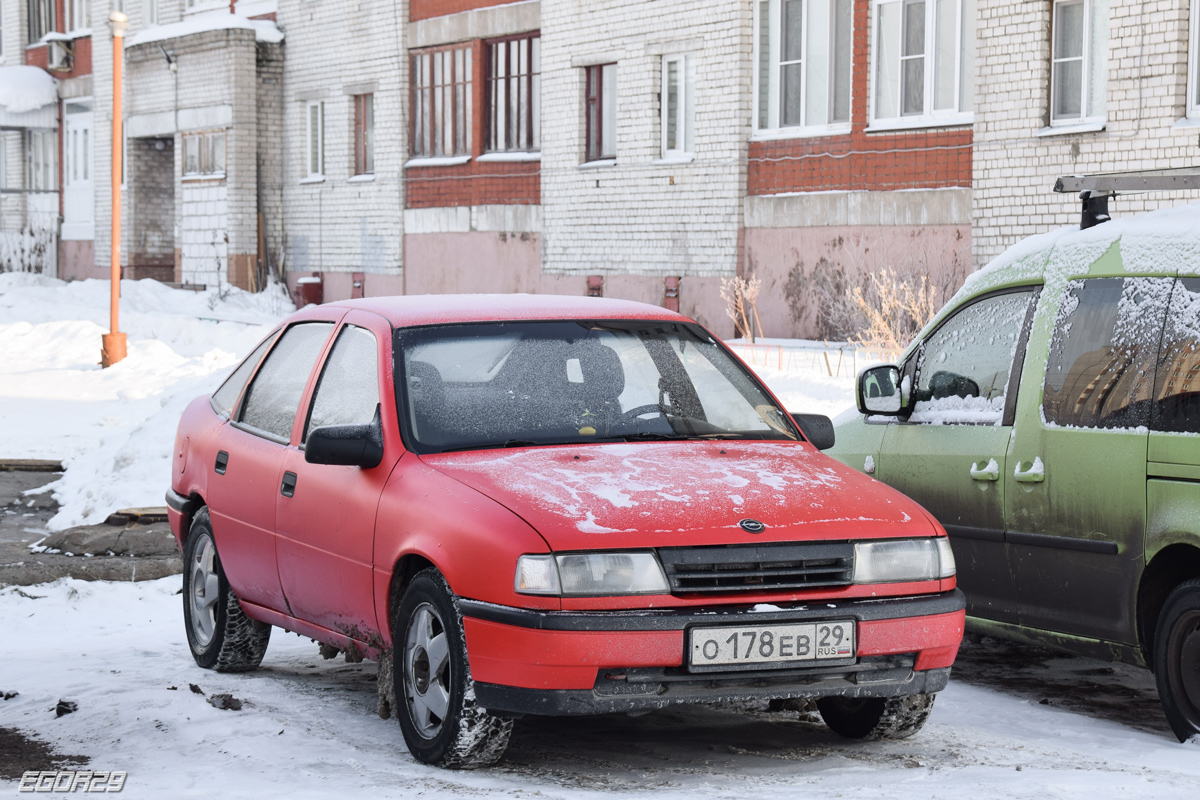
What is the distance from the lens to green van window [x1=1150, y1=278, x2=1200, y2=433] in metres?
5.50

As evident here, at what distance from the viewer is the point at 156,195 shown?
37562mm

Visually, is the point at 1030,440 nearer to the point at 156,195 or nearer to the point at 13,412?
the point at 13,412

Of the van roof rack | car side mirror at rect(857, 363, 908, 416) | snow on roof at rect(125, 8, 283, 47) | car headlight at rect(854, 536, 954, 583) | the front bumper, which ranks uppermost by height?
snow on roof at rect(125, 8, 283, 47)

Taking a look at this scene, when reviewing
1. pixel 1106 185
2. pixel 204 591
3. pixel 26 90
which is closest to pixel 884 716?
pixel 1106 185

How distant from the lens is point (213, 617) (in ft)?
23.1

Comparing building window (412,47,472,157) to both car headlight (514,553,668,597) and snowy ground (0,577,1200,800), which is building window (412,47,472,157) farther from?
car headlight (514,553,668,597)

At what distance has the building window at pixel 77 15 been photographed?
1596 inches

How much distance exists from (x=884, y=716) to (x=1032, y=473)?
3.79 ft

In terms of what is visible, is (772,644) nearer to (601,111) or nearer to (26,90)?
(601,111)

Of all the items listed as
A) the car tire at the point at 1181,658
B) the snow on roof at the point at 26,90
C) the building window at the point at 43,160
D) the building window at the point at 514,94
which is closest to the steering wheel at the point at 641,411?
the car tire at the point at 1181,658

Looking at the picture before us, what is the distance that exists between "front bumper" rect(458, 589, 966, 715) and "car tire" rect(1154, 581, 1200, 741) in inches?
42.9

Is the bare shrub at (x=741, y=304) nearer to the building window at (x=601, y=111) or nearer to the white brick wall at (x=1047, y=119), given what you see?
the white brick wall at (x=1047, y=119)
